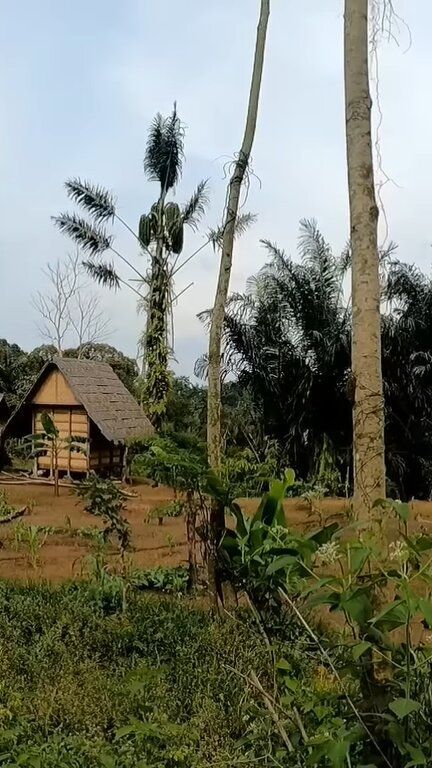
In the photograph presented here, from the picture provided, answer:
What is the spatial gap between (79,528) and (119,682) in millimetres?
3616

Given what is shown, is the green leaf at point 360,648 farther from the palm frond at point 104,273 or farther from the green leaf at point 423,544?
the palm frond at point 104,273

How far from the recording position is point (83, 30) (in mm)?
5879

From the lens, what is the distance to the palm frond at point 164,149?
11.7m

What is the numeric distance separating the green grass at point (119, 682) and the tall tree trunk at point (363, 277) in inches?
28.6

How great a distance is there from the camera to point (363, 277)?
2021 millimetres

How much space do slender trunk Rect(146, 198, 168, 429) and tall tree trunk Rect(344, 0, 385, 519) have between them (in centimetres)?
973

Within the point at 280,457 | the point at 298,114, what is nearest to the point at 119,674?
the point at 298,114

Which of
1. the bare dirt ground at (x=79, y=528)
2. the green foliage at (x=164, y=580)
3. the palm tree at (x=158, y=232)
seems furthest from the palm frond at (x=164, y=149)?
the green foliage at (x=164, y=580)

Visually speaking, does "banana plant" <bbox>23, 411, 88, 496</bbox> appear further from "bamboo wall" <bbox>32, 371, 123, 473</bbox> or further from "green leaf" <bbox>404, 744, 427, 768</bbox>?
"green leaf" <bbox>404, 744, 427, 768</bbox>

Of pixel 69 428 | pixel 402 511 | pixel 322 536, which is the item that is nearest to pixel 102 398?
pixel 69 428

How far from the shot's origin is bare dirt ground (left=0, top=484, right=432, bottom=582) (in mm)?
4770

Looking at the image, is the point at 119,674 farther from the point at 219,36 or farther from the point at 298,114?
the point at 219,36

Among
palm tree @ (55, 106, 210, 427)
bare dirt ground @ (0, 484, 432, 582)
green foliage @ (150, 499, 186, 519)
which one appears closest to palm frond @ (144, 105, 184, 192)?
palm tree @ (55, 106, 210, 427)

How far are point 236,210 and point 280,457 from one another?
4.56 metres
